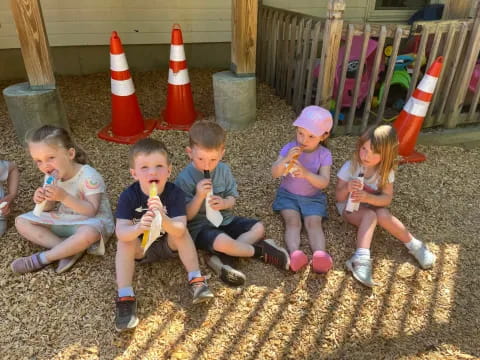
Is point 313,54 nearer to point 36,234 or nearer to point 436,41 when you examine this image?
point 436,41

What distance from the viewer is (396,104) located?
504cm

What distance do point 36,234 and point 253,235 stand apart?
141 cm

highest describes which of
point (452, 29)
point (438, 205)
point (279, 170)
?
point (452, 29)

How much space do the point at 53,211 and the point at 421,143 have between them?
3.77m

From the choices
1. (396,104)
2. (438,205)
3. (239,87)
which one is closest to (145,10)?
(239,87)

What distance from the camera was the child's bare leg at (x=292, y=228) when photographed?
274 cm

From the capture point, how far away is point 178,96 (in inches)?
175

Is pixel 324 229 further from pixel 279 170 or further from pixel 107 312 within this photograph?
pixel 107 312

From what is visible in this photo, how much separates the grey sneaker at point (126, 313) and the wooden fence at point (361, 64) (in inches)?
109

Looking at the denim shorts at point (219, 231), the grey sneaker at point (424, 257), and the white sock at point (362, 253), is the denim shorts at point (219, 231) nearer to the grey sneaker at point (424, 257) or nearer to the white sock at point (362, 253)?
the white sock at point (362, 253)

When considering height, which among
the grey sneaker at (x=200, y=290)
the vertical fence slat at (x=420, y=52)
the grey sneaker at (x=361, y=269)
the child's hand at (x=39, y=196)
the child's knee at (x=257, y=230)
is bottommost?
the grey sneaker at (x=361, y=269)

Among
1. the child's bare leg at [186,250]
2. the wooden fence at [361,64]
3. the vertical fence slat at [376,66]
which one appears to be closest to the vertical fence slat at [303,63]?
the wooden fence at [361,64]

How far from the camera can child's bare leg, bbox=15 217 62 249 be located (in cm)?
257

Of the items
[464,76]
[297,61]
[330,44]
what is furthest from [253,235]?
[464,76]
